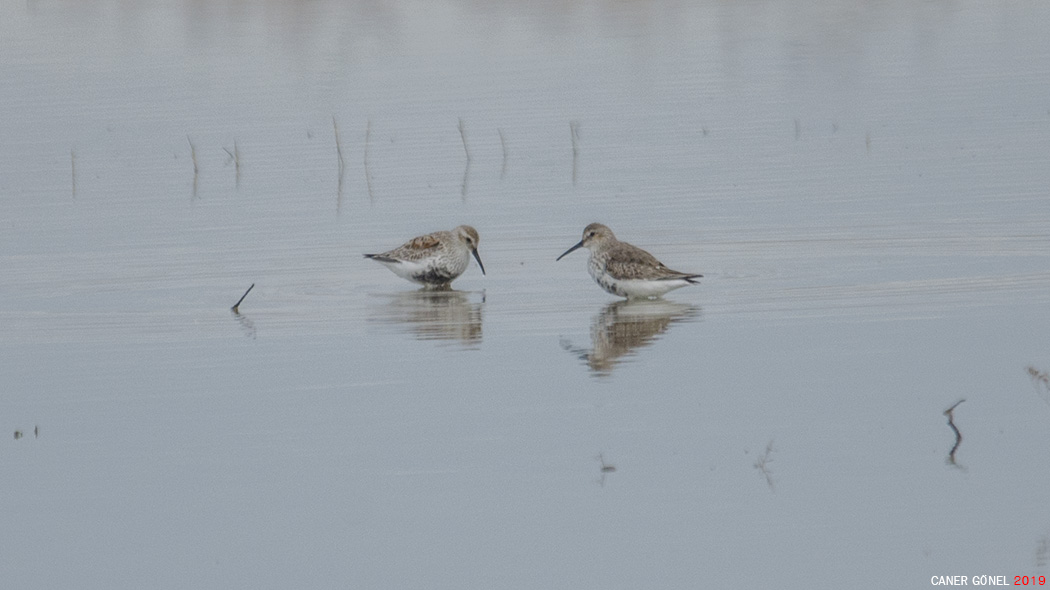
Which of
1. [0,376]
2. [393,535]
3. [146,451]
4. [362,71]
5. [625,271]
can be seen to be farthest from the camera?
[362,71]

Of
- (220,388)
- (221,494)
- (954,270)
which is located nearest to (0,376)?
(220,388)

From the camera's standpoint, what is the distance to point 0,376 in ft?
42.1

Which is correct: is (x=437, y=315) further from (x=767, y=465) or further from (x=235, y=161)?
(x=235, y=161)

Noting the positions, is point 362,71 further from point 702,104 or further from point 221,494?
point 221,494

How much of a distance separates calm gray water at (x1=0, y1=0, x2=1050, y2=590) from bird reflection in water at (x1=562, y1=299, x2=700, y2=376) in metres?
0.05

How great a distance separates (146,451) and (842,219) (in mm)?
9750

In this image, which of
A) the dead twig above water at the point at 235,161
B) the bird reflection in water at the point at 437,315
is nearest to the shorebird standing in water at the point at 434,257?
the bird reflection in water at the point at 437,315

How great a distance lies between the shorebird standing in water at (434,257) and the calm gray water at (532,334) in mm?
213

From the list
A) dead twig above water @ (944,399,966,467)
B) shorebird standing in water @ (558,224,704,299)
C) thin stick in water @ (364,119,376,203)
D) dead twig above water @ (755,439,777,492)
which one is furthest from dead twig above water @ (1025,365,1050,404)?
thin stick in water @ (364,119,376,203)

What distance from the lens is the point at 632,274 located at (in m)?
14.9

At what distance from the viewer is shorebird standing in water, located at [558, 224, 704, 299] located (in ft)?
49.0

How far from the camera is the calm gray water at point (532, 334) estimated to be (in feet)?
28.3

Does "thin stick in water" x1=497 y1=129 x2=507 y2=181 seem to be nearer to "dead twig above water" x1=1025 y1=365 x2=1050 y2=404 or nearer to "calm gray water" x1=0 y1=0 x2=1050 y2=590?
"calm gray water" x1=0 y1=0 x2=1050 y2=590

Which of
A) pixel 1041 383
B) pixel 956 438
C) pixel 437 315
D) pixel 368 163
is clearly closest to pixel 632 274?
pixel 437 315
